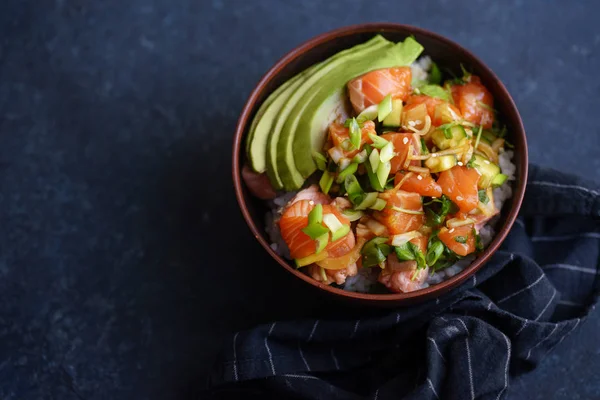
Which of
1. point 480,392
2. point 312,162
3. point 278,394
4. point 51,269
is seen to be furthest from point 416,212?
point 51,269

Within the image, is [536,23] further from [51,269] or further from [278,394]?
[51,269]

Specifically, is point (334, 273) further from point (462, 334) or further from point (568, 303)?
point (568, 303)

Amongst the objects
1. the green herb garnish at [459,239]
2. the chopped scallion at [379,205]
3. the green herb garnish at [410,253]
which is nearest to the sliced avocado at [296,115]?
the chopped scallion at [379,205]

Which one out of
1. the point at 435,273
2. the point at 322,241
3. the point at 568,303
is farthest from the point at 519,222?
the point at 322,241

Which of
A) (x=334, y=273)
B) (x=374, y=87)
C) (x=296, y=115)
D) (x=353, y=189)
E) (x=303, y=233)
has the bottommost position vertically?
(x=334, y=273)

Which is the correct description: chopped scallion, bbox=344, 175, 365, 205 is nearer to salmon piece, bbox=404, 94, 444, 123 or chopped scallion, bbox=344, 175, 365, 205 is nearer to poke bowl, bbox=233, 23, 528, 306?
poke bowl, bbox=233, 23, 528, 306

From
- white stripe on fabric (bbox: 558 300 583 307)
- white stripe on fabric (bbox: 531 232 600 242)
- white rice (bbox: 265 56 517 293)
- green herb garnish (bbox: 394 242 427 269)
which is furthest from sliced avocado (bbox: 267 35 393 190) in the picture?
white stripe on fabric (bbox: 558 300 583 307)
